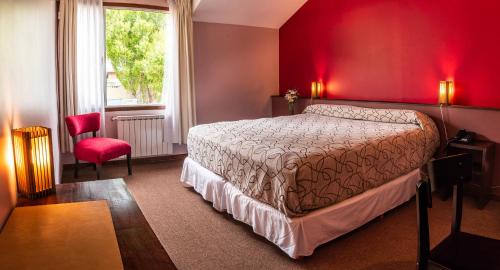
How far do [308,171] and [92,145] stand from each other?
276cm

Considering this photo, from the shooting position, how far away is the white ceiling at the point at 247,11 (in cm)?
491

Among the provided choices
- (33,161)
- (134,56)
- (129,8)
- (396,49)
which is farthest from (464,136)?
(129,8)

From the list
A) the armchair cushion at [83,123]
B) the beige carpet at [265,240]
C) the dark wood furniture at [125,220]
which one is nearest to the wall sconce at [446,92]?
the beige carpet at [265,240]

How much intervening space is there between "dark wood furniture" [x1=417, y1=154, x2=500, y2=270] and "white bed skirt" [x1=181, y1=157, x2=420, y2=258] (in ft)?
2.76

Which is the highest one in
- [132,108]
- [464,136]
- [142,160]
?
[132,108]

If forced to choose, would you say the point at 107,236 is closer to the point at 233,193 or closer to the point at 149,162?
the point at 233,193

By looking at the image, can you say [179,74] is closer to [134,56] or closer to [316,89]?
[134,56]

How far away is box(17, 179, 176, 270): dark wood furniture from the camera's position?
1.10 metres

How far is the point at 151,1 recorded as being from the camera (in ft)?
16.0

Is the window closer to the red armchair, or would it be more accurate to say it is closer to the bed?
Result: the red armchair

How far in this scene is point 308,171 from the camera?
7.55 ft

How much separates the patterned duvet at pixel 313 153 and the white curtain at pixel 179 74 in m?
1.39

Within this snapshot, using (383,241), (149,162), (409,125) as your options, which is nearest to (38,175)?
(383,241)

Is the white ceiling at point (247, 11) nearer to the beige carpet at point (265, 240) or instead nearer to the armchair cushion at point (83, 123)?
the armchair cushion at point (83, 123)
